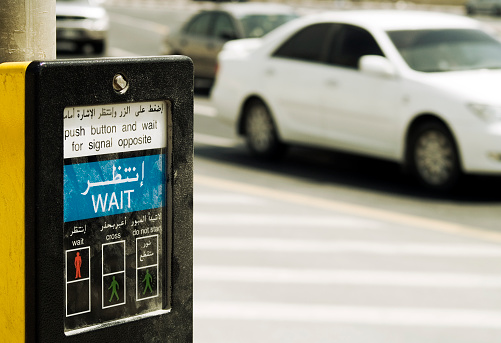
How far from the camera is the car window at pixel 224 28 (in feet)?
53.6

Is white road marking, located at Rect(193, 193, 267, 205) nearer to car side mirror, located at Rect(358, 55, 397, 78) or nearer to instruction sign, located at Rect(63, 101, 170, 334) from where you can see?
car side mirror, located at Rect(358, 55, 397, 78)

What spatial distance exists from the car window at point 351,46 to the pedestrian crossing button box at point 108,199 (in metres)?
7.87

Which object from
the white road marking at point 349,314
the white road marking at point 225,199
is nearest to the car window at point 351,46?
the white road marking at point 225,199

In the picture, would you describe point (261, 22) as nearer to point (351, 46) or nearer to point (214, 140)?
point (214, 140)

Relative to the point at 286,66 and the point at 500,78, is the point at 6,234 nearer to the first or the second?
the point at 500,78

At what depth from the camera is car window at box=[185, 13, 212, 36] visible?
56.5 feet

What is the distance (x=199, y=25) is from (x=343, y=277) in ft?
36.8

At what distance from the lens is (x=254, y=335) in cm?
556

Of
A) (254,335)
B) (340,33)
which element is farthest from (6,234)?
(340,33)

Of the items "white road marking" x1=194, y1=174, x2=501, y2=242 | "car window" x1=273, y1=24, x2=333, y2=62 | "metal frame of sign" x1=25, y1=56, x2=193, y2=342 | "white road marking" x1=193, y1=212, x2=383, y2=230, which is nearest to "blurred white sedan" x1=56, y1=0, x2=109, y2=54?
"car window" x1=273, y1=24, x2=333, y2=62

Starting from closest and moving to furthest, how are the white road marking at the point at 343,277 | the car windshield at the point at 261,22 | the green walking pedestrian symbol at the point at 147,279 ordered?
the green walking pedestrian symbol at the point at 147,279, the white road marking at the point at 343,277, the car windshield at the point at 261,22

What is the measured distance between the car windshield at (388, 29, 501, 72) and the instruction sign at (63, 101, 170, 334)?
7.66 m

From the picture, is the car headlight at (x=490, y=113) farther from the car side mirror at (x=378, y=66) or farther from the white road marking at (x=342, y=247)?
the white road marking at (x=342, y=247)

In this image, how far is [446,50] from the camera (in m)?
10.0
